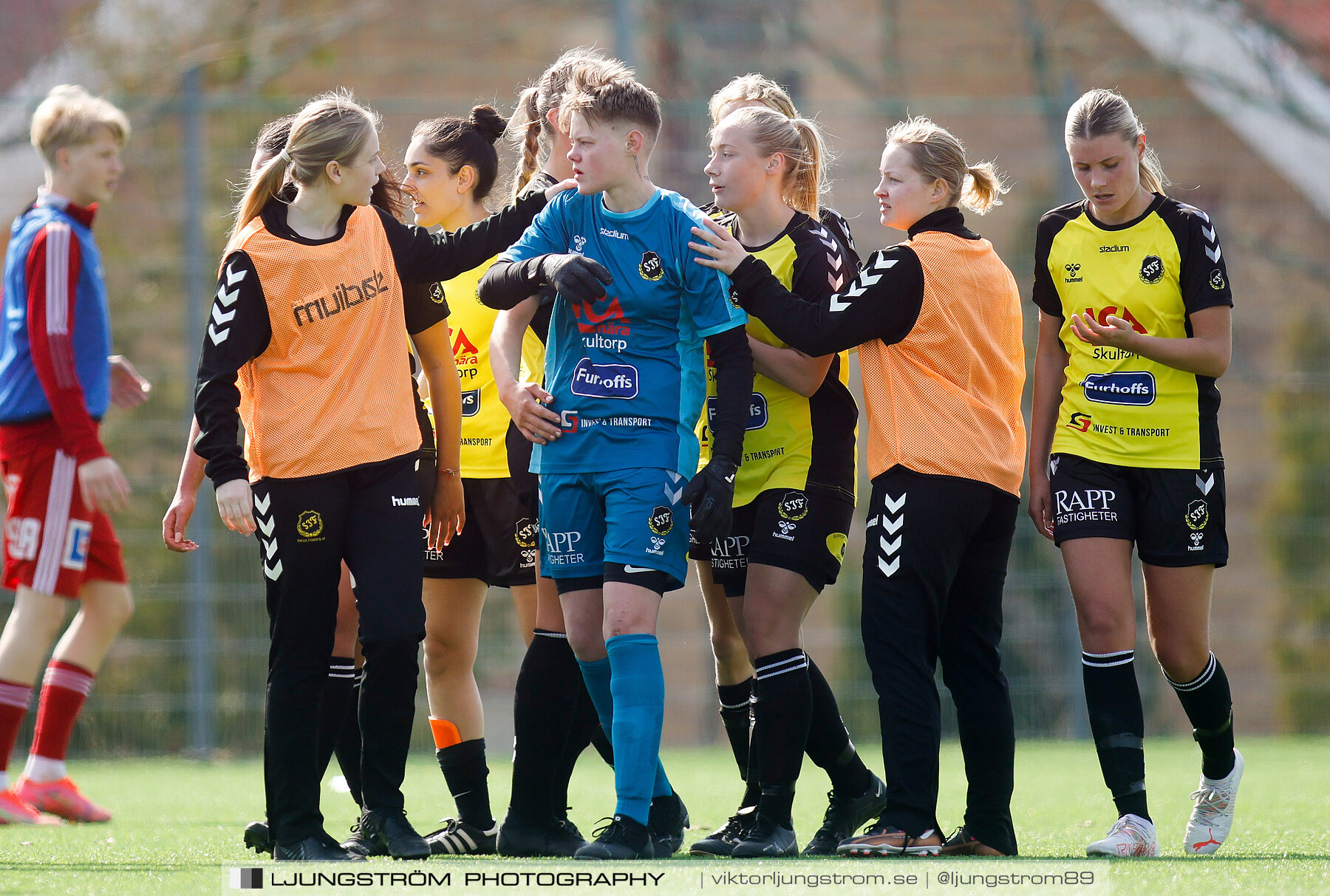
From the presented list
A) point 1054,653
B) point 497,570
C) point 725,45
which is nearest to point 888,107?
point 725,45

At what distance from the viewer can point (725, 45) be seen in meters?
10.5

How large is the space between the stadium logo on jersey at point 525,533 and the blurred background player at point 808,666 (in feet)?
1.59

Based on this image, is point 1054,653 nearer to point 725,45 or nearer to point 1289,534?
point 1289,534

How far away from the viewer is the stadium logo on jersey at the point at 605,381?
3648mm

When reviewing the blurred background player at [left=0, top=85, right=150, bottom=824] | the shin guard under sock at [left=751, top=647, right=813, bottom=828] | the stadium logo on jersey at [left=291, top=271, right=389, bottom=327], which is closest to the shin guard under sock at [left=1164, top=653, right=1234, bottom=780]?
the shin guard under sock at [left=751, top=647, right=813, bottom=828]

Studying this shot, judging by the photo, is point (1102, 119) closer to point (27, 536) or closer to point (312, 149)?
point (312, 149)

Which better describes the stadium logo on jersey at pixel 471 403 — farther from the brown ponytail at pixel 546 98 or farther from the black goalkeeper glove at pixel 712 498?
the black goalkeeper glove at pixel 712 498

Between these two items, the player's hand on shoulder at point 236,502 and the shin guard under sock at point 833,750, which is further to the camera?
the shin guard under sock at point 833,750

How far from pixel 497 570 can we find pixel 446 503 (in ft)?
1.14

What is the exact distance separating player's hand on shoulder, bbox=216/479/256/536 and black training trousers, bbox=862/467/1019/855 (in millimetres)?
1494

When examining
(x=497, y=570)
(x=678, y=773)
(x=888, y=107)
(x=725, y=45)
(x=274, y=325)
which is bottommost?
(x=678, y=773)

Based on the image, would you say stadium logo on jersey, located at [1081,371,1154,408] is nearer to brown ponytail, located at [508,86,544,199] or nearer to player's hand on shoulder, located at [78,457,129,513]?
brown ponytail, located at [508,86,544,199]

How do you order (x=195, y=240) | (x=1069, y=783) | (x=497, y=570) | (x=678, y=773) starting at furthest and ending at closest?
(x=195, y=240), (x=678, y=773), (x=1069, y=783), (x=497, y=570)

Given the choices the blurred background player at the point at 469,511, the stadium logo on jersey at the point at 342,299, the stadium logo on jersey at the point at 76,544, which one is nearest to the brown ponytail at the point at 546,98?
the blurred background player at the point at 469,511
